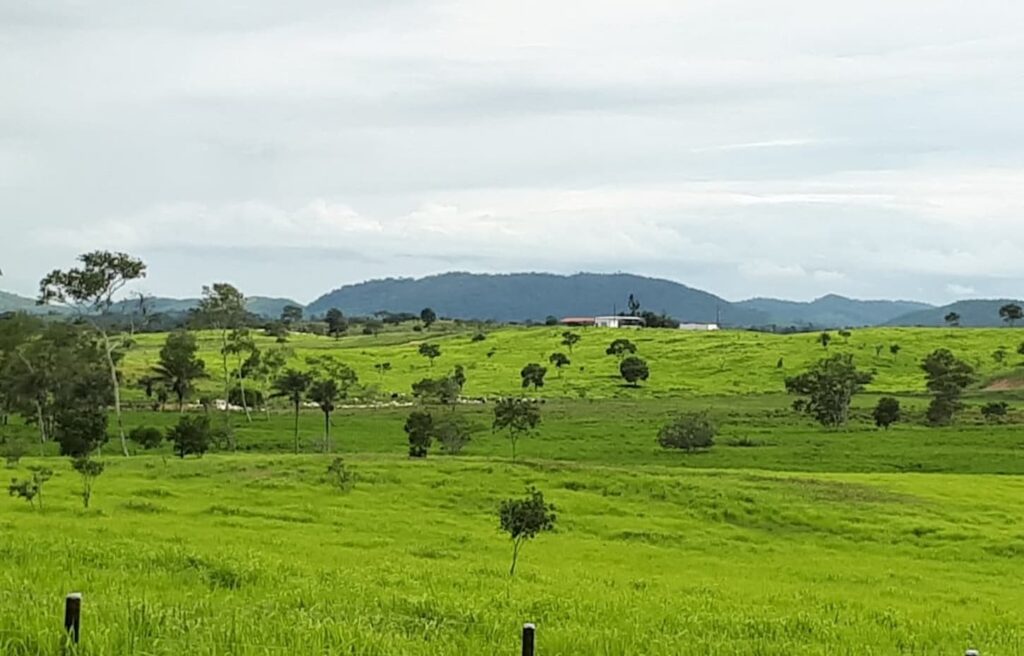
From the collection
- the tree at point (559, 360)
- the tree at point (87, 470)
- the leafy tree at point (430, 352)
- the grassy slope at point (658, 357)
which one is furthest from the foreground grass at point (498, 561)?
the leafy tree at point (430, 352)

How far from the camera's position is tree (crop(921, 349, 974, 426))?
284 feet

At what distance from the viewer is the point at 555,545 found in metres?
35.8

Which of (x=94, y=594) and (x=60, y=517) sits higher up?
(x=94, y=594)

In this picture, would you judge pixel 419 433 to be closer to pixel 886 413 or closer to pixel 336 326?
pixel 886 413

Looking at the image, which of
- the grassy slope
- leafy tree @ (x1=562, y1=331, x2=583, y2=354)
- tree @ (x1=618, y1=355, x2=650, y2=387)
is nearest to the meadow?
tree @ (x1=618, y1=355, x2=650, y2=387)

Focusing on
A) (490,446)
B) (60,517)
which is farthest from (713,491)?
(490,446)

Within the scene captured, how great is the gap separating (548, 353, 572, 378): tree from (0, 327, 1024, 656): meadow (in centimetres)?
2802

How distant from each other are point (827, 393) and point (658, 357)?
45.7 meters

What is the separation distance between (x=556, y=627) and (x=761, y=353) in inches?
4702

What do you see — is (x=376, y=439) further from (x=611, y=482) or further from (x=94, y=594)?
(x=94, y=594)

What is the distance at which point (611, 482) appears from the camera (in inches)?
1845

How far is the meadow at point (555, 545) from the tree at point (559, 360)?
28.0m

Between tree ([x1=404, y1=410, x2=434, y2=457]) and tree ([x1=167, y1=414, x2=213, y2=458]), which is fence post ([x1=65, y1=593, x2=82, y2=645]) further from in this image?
tree ([x1=404, y1=410, x2=434, y2=457])

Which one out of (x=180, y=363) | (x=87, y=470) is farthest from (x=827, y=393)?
(x=87, y=470)
